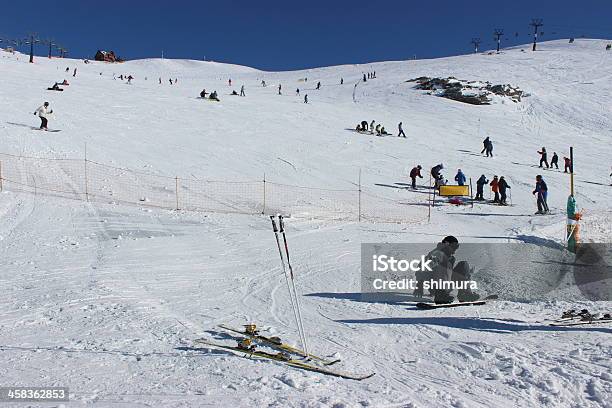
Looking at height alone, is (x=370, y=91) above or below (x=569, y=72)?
below

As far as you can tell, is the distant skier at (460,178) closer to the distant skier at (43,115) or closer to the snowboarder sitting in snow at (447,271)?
the snowboarder sitting in snow at (447,271)

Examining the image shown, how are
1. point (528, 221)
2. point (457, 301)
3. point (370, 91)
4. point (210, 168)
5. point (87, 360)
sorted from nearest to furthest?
point (87, 360) < point (457, 301) < point (528, 221) < point (210, 168) < point (370, 91)

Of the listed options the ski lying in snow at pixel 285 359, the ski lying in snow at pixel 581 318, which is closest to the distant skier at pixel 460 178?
the ski lying in snow at pixel 581 318

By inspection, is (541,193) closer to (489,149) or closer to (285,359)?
(489,149)

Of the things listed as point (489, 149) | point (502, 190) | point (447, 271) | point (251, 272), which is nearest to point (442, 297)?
point (447, 271)

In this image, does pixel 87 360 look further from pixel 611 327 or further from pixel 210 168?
pixel 210 168

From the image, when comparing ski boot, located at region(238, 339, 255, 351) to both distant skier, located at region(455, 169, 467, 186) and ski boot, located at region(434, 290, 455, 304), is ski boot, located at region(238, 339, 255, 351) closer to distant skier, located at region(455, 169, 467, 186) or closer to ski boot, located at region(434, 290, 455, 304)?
ski boot, located at region(434, 290, 455, 304)

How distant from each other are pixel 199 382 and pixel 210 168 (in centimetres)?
1679

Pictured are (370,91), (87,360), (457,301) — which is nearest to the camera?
(87,360)

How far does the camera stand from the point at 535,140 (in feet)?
116

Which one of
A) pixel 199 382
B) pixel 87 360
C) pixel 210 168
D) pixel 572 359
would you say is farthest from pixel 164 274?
pixel 210 168

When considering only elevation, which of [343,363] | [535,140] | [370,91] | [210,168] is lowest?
[343,363]

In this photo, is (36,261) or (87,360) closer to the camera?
(87,360)

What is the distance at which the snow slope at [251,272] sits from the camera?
17.8 ft
